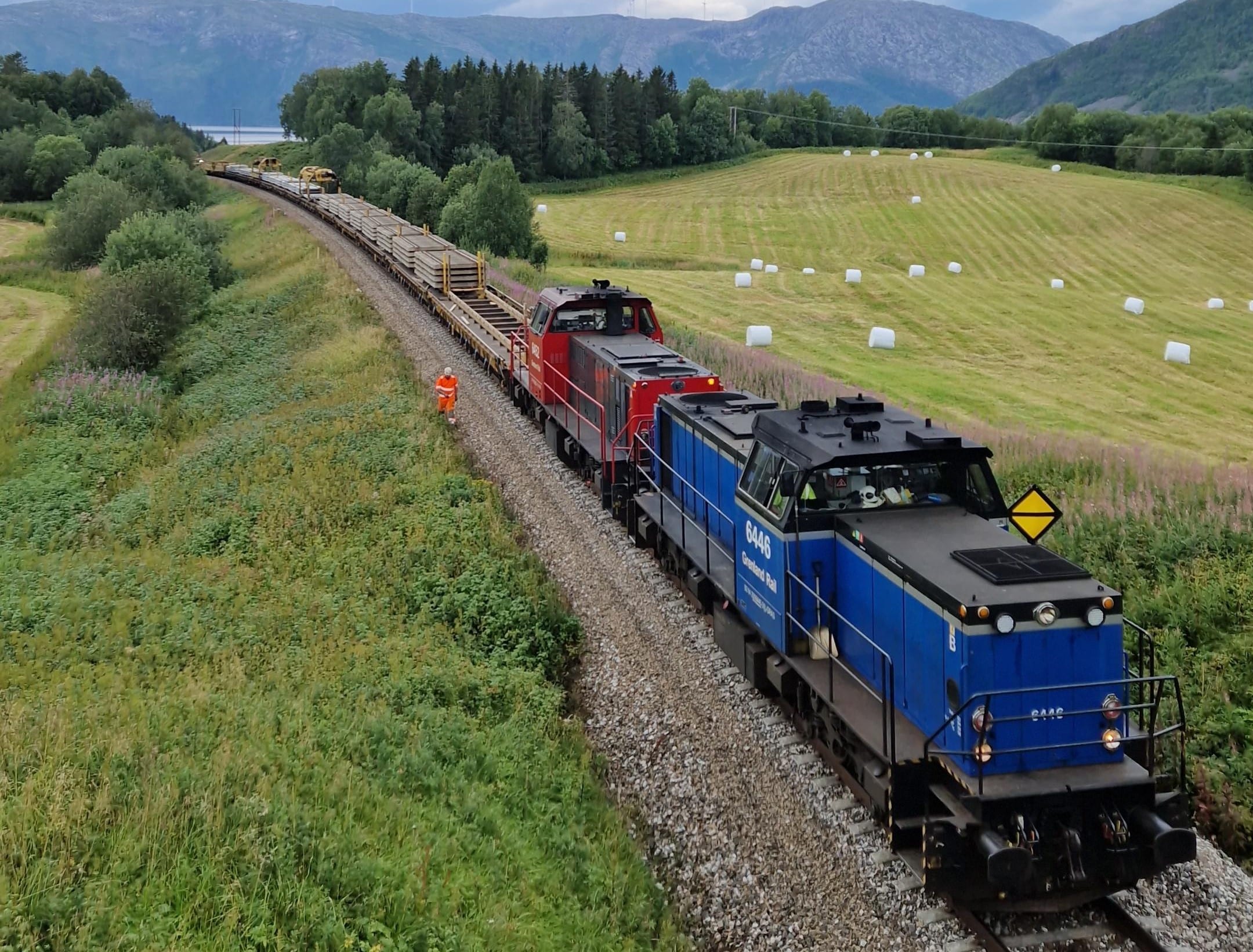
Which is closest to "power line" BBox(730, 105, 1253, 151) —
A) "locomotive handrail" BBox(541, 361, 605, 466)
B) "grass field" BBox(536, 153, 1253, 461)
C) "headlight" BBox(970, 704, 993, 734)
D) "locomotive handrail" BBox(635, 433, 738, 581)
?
"grass field" BBox(536, 153, 1253, 461)

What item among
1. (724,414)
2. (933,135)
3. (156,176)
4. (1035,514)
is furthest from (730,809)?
(933,135)

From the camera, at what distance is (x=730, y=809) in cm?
977

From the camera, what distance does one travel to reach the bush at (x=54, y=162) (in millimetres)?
85125

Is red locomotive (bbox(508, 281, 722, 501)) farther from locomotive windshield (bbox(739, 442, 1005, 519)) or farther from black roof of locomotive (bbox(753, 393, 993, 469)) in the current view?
locomotive windshield (bbox(739, 442, 1005, 519))

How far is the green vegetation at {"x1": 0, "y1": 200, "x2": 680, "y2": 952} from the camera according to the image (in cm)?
673

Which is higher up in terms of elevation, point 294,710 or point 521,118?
point 521,118

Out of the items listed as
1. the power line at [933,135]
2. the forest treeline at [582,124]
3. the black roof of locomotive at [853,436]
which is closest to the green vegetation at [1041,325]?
the black roof of locomotive at [853,436]

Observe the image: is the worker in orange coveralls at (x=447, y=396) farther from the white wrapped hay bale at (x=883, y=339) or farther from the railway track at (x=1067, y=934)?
the white wrapped hay bale at (x=883, y=339)

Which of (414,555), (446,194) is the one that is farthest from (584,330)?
(446,194)

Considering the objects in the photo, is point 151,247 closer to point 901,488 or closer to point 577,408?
point 577,408

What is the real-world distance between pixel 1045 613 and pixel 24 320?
49.6m

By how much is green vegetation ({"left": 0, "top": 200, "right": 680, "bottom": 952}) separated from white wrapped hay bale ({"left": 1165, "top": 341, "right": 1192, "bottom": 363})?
88.4 feet

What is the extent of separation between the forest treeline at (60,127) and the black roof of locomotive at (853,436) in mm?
78249

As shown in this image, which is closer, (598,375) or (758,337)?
(598,375)
